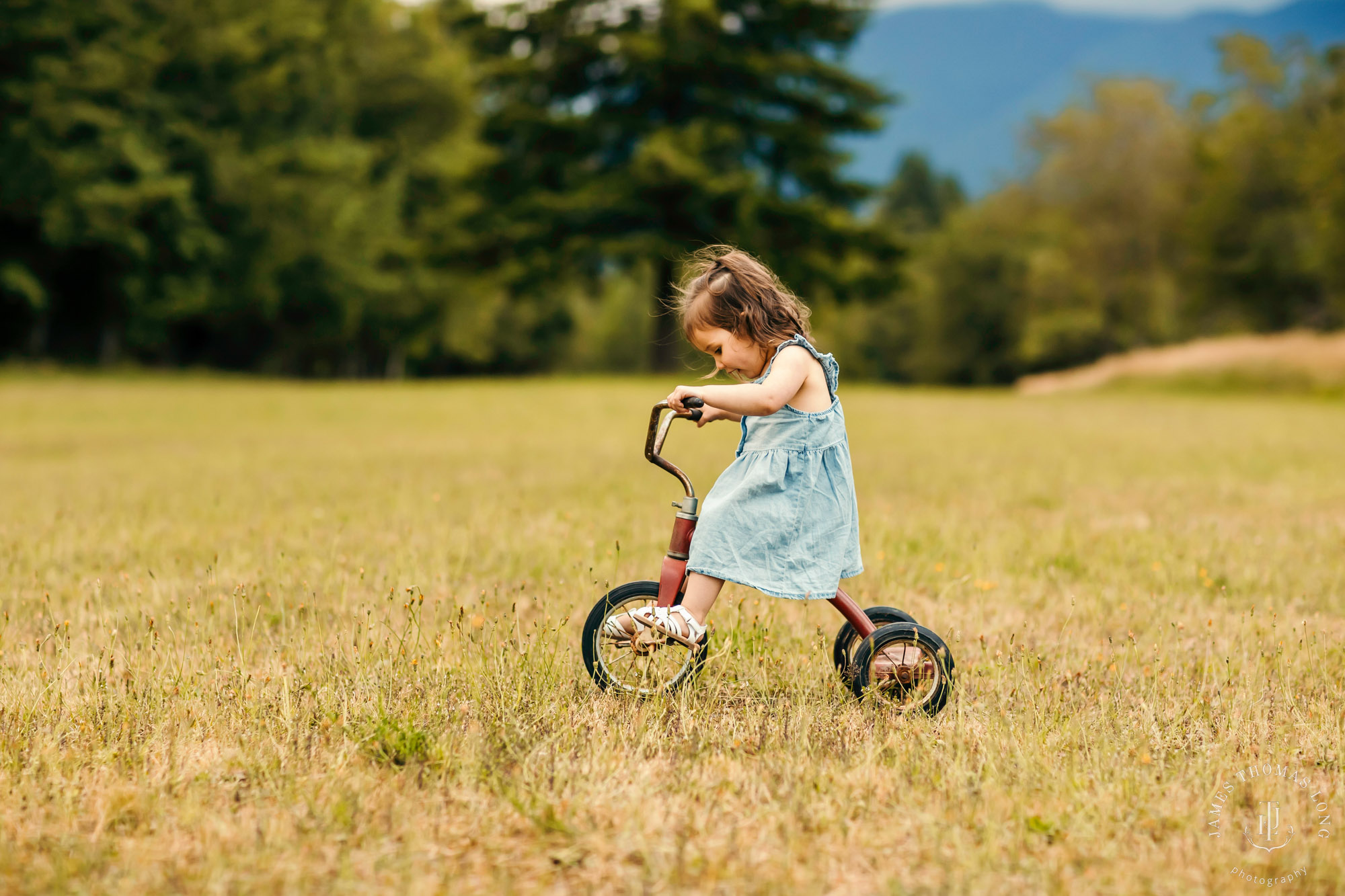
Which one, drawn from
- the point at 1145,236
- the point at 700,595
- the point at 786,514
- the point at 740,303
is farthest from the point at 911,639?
the point at 1145,236

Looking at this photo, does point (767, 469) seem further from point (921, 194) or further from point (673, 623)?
point (921, 194)

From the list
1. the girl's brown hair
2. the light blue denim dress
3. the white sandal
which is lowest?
the white sandal

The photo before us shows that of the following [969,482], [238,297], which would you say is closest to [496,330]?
[238,297]

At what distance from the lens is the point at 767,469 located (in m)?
3.43

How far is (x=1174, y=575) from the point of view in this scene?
17.6ft

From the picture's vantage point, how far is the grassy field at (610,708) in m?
2.41

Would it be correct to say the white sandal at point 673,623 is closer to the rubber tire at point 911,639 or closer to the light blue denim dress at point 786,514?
the light blue denim dress at point 786,514

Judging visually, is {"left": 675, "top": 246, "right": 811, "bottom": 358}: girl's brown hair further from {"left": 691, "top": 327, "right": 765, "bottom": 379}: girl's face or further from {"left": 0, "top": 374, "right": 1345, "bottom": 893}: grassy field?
{"left": 0, "top": 374, "right": 1345, "bottom": 893}: grassy field

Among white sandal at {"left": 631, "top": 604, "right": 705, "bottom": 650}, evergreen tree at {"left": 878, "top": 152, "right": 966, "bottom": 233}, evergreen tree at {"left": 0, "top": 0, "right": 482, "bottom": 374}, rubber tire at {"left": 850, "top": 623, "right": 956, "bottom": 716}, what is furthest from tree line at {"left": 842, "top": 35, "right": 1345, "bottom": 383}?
white sandal at {"left": 631, "top": 604, "right": 705, "bottom": 650}

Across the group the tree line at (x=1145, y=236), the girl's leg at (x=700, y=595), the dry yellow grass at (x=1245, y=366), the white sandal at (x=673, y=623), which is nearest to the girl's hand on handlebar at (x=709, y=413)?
the girl's leg at (x=700, y=595)

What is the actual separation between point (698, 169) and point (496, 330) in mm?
34083

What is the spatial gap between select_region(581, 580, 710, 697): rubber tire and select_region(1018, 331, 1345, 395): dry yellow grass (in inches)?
1198

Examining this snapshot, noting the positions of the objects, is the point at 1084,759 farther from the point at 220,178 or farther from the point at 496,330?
the point at 496,330

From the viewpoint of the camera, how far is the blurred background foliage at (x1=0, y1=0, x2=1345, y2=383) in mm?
26828
